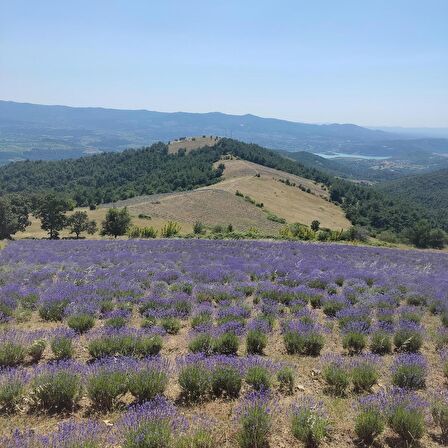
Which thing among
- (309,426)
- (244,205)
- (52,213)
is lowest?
(244,205)

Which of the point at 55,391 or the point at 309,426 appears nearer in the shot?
the point at 309,426

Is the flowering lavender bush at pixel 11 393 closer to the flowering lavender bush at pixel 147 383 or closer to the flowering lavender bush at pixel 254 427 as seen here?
the flowering lavender bush at pixel 147 383

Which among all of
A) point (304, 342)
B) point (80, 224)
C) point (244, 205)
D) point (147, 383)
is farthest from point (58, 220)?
point (147, 383)

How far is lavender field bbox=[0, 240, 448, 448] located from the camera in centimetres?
489

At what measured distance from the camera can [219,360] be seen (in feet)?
21.6

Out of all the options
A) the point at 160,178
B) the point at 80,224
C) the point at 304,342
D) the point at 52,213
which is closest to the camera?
the point at 304,342

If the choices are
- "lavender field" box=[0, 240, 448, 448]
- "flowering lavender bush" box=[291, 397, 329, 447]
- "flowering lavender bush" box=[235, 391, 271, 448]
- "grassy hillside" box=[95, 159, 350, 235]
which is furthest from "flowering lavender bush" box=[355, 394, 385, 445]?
"grassy hillside" box=[95, 159, 350, 235]

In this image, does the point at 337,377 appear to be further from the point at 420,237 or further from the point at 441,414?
the point at 420,237

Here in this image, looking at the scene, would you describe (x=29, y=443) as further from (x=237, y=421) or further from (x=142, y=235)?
(x=142, y=235)

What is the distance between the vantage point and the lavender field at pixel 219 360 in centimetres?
489

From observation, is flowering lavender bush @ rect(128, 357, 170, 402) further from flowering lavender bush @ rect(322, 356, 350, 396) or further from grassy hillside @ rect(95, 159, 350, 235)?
grassy hillside @ rect(95, 159, 350, 235)

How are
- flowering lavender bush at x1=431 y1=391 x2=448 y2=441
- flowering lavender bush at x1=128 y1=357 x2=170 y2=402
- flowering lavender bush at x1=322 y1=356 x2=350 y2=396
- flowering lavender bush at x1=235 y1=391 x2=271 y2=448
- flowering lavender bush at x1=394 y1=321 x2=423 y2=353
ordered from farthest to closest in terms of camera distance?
flowering lavender bush at x1=394 y1=321 x2=423 y2=353 → flowering lavender bush at x1=322 y1=356 x2=350 y2=396 → flowering lavender bush at x1=128 y1=357 x2=170 y2=402 → flowering lavender bush at x1=431 y1=391 x2=448 y2=441 → flowering lavender bush at x1=235 y1=391 x2=271 y2=448

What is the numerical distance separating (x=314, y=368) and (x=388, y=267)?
38.7 ft

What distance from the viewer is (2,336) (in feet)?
25.4
